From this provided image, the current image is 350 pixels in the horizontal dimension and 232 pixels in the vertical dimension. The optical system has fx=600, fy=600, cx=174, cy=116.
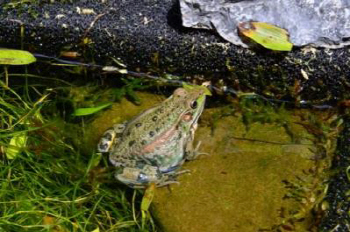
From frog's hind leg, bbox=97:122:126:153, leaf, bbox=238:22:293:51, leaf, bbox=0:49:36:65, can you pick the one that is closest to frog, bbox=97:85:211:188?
frog's hind leg, bbox=97:122:126:153

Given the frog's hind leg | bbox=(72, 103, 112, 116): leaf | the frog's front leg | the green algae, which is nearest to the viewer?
the green algae

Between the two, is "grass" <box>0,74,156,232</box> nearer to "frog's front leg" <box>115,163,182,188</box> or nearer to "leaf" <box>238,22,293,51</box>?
"frog's front leg" <box>115,163,182,188</box>

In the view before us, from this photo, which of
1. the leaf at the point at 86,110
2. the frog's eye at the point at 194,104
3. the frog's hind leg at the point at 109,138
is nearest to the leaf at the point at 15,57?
the leaf at the point at 86,110

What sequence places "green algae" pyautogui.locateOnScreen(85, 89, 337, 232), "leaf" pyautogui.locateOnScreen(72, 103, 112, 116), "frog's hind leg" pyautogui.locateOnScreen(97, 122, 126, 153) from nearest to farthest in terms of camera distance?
"green algae" pyautogui.locateOnScreen(85, 89, 337, 232), "frog's hind leg" pyautogui.locateOnScreen(97, 122, 126, 153), "leaf" pyautogui.locateOnScreen(72, 103, 112, 116)

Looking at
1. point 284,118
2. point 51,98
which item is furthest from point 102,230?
point 284,118

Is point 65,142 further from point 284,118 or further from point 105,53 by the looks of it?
point 284,118

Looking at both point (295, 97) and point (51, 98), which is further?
point (51, 98)

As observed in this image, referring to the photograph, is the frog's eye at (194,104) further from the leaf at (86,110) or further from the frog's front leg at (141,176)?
the leaf at (86,110)
